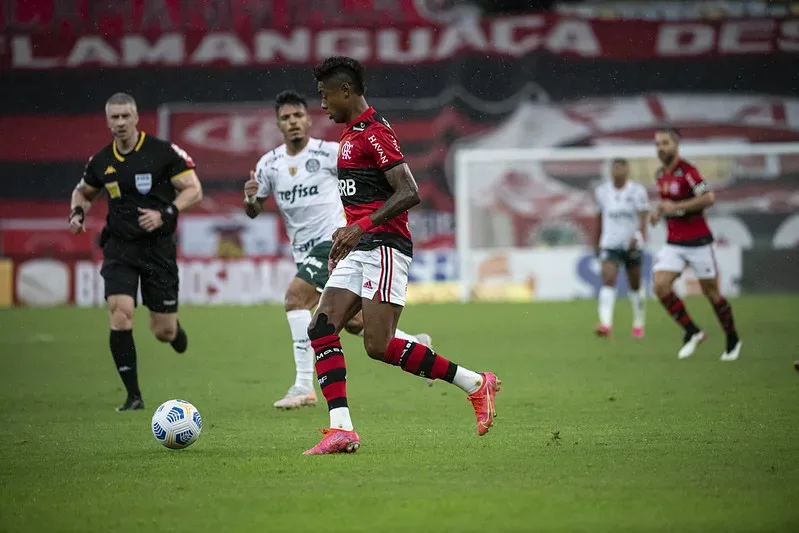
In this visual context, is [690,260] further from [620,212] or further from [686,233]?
[620,212]

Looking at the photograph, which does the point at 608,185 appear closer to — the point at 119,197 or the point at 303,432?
the point at 119,197

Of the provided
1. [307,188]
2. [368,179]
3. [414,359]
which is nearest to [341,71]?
[368,179]

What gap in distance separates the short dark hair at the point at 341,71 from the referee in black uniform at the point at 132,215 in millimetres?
3124

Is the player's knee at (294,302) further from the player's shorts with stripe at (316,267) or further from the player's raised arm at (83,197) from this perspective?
the player's raised arm at (83,197)

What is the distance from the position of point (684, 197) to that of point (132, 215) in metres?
6.64

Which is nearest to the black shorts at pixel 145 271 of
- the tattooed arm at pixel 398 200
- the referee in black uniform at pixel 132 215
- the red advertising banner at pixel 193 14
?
the referee in black uniform at pixel 132 215

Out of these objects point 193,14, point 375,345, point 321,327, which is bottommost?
point 375,345

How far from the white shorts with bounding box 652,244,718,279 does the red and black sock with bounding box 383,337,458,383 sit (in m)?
7.10

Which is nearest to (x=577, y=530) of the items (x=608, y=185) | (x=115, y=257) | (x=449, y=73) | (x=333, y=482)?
(x=333, y=482)

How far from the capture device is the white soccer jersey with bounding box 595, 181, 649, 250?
17.9 metres

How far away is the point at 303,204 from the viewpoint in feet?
35.5

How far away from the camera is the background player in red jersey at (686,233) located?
14055 mm

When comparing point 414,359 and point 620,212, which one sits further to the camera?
point 620,212

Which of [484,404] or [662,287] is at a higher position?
[662,287]
